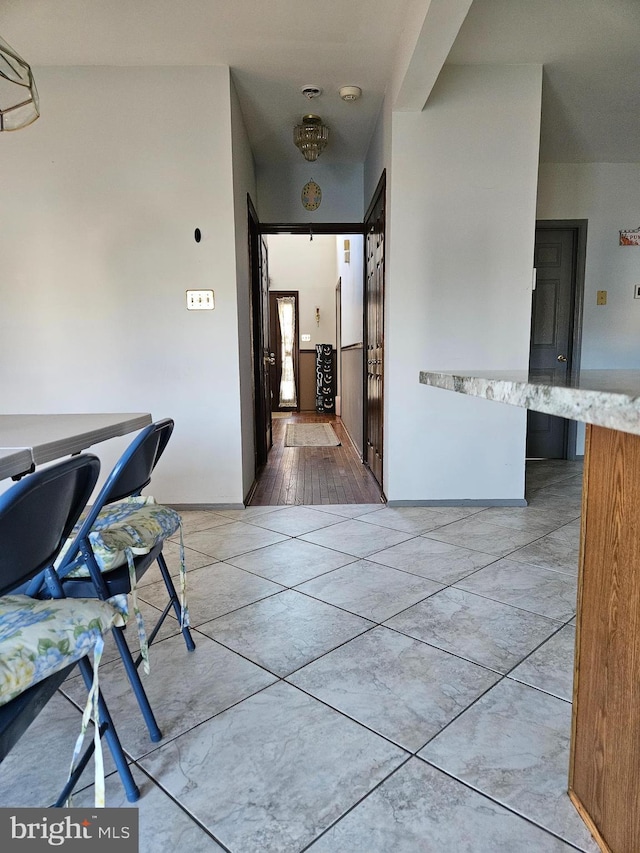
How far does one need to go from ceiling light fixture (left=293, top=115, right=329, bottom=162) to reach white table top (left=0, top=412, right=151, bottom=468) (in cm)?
271

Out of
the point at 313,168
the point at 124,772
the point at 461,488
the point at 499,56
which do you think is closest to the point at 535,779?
the point at 124,772

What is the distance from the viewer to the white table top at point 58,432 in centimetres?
124

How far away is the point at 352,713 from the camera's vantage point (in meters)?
1.40

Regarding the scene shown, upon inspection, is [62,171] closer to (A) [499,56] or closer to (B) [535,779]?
(A) [499,56]

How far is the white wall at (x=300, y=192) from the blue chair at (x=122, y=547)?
370cm

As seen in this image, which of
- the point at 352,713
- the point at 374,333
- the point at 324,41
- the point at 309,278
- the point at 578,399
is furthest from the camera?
the point at 309,278

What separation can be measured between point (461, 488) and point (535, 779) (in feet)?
7.46

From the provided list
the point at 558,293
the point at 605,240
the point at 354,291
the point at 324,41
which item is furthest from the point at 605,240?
the point at 324,41

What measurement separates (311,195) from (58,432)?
3.73 metres

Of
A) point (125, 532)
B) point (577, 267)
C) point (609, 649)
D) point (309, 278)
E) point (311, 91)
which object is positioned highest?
point (311, 91)

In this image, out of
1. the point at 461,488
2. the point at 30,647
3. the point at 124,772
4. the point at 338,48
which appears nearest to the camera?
the point at 30,647

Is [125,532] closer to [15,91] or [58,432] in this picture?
[58,432]

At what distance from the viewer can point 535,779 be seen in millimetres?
1179

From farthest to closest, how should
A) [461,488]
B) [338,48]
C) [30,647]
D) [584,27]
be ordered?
[461,488] < [338,48] < [584,27] < [30,647]
